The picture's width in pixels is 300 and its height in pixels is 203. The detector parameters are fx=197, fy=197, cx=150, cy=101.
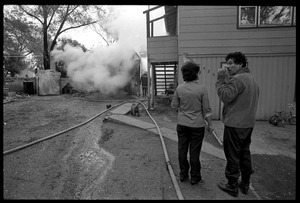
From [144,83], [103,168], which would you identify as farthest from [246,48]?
[144,83]

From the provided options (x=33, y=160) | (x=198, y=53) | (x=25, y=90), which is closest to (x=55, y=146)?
(x=33, y=160)

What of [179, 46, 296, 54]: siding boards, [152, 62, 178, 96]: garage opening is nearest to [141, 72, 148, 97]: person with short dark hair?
[152, 62, 178, 96]: garage opening

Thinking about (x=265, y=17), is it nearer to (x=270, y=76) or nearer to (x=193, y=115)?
(x=270, y=76)

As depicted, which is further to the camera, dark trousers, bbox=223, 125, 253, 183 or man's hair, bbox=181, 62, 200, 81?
man's hair, bbox=181, 62, 200, 81

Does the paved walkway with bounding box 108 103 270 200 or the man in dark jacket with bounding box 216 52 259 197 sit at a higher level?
the man in dark jacket with bounding box 216 52 259 197

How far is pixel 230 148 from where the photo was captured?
8.43 ft

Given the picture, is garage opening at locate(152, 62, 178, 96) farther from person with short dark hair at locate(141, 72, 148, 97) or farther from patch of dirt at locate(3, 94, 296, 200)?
patch of dirt at locate(3, 94, 296, 200)

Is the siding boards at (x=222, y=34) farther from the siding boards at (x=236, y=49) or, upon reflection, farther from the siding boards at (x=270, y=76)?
the siding boards at (x=270, y=76)

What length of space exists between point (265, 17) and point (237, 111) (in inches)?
236

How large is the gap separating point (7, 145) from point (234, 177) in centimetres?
481

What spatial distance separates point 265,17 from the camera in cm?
682

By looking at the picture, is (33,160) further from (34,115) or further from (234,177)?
(34,115)

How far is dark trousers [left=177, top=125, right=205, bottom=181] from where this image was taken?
2.73m

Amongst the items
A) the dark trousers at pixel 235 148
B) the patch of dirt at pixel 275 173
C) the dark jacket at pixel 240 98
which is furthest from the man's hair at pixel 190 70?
the patch of dirt at pixel 275 173
